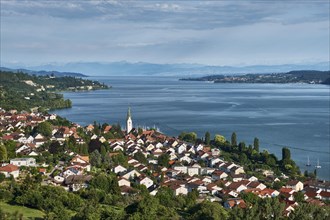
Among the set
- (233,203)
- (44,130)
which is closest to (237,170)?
(233,203)

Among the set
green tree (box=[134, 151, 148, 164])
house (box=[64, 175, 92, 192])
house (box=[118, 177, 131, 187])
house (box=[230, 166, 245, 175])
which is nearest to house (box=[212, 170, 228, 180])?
house (box=[230, 166, 245, 175])

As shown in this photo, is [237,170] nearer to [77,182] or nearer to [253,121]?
[77,182]

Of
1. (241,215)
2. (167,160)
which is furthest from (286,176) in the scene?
(241,215)

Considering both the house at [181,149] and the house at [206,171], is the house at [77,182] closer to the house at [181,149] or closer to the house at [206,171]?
the house at [206,171]

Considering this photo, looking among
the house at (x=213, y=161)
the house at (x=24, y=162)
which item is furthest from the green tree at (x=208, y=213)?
the house at (x=213, y=161)

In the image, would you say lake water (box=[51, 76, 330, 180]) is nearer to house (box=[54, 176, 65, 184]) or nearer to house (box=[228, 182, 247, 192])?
house (box=[228, 182, 247, 192])

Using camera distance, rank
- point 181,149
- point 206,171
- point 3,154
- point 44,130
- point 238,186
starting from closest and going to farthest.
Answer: point 238,186
point 3,154
point 206,171
point 181,149
point 44,130
